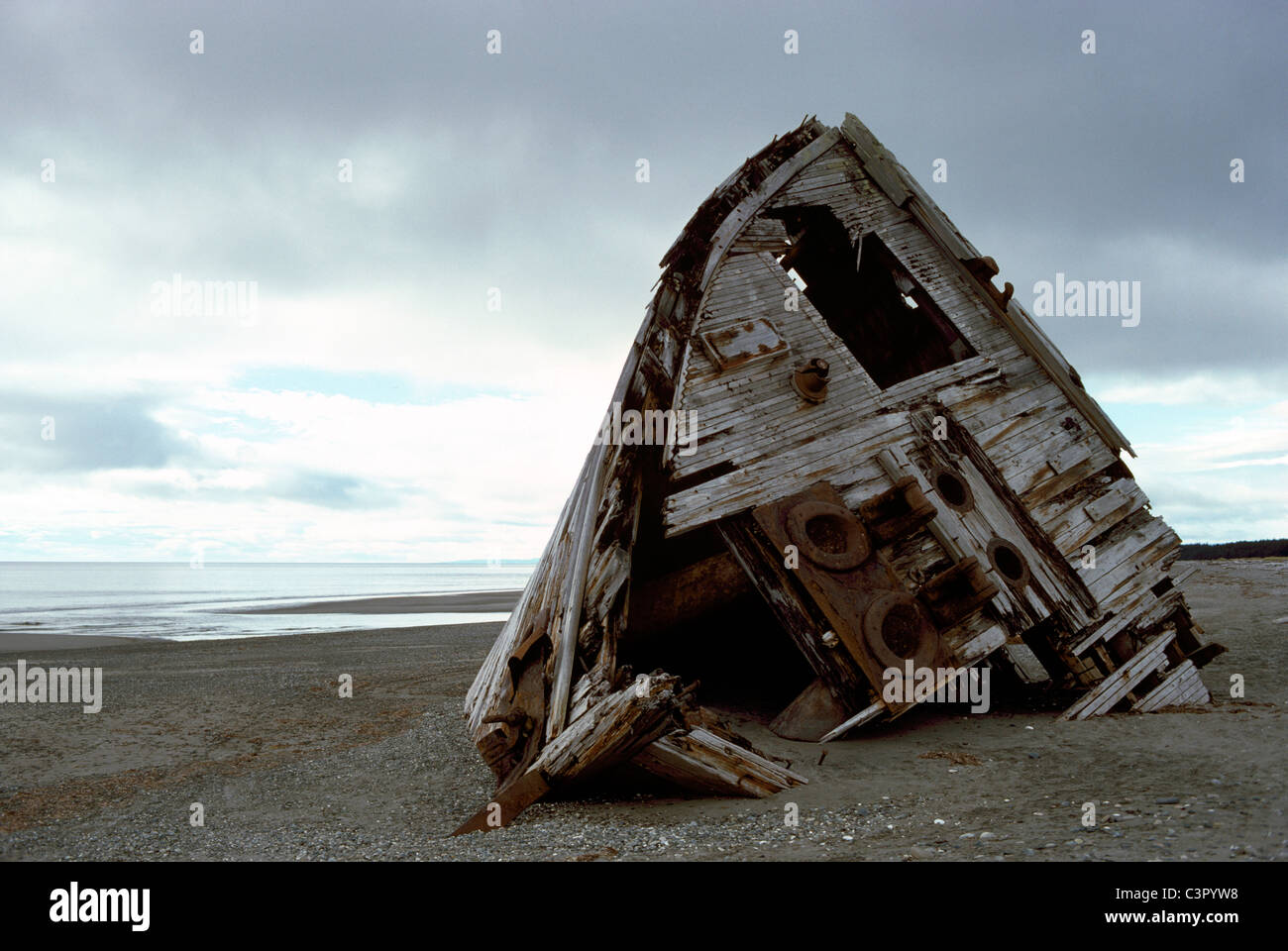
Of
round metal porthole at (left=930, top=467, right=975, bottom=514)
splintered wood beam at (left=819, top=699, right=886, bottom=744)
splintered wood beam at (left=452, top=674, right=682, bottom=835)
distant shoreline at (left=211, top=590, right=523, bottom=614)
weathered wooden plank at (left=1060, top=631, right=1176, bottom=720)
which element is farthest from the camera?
distant shoreline at (left=211, top=590, right=523, bottom=614)

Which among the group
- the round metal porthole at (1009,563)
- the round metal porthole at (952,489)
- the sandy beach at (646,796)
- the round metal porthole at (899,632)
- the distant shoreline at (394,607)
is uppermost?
the round metal porthole at (952,489)

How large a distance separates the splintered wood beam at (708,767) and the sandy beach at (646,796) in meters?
0.13

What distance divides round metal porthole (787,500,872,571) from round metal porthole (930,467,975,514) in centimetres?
102

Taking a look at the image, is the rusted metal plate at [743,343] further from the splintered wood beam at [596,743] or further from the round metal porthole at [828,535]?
the splintered wood beam at [596,743]

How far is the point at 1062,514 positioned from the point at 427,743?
267 inches

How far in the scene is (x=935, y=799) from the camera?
17.0 ft

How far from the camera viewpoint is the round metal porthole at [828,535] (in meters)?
6.69

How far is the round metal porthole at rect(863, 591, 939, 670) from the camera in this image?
6.48 metres

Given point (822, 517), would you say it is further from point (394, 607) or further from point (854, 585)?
point (394, 607)

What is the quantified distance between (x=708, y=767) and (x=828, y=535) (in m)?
2.25

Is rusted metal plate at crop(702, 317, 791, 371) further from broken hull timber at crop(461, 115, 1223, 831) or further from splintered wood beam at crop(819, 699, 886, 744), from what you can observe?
splintered wood beam at crop(819, 699, 886, 744)

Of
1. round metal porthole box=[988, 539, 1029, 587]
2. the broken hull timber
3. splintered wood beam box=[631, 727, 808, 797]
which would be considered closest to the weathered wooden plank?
the broken hull timber

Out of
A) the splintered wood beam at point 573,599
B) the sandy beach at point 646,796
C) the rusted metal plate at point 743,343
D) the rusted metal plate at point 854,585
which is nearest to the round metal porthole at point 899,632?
the rusted metal plate at point 854,585
